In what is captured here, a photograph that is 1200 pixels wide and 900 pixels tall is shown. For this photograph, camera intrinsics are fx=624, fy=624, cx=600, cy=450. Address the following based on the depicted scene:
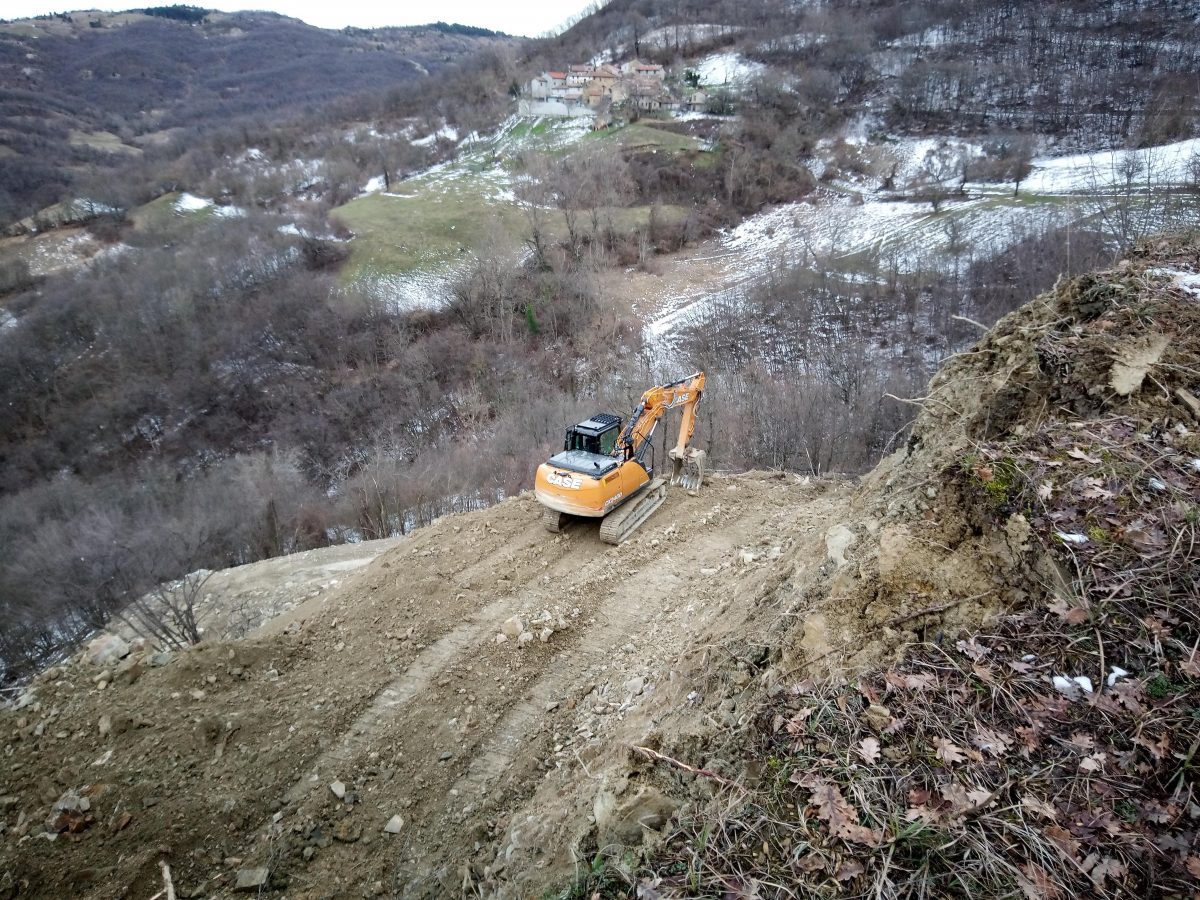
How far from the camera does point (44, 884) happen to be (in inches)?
206

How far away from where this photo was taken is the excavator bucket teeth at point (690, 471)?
11.9 m

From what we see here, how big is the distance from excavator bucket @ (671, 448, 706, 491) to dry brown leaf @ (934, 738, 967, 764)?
892 centimetres

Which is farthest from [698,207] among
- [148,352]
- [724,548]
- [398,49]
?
[398,49]

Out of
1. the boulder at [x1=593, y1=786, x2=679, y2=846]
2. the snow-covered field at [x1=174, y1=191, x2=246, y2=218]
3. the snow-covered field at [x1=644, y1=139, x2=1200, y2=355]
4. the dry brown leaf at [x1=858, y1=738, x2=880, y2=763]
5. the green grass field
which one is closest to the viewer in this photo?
the dry brown leaf at [x1=858, y1=738, x2=880, y2=763]

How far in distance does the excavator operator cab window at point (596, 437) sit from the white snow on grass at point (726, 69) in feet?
235

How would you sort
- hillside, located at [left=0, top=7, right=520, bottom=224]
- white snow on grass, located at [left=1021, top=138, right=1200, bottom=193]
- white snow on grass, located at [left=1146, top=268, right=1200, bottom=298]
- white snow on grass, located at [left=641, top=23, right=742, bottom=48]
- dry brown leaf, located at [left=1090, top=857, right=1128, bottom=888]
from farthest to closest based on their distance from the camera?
white snow on grass, located at [left=641, top=23, right=742, bottom=48], hillside, located at [left=0, top=7, right=520, bottom=224], white snow on grass, located at [left=1021, top=138, right=1200, bottom=193], white snow on grass, located at [left=1146, top=268, right=1200, bottom=298], dry brown leaf, located at [left=1090, top=857, right=1128, bottom=888]

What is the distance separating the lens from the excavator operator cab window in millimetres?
11020

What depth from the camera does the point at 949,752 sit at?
291 centimetres

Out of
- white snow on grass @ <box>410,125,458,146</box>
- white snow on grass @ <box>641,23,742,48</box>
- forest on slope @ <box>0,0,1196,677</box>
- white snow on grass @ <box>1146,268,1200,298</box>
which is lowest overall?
forest on slope @ <box>0,0,1196,677</box>

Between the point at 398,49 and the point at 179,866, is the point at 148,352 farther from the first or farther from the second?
the point at 398,49

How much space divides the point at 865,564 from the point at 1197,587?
1.64 metres

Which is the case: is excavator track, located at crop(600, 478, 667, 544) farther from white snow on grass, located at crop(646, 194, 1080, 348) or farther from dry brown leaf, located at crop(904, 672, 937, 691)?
white snow on grass, located at crop(646, 194, 1080, 348)

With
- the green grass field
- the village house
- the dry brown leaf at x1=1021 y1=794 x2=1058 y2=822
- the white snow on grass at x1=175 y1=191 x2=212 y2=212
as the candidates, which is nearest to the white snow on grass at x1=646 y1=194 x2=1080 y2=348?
the green grass field

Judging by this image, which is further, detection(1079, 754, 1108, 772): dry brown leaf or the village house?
the village house
